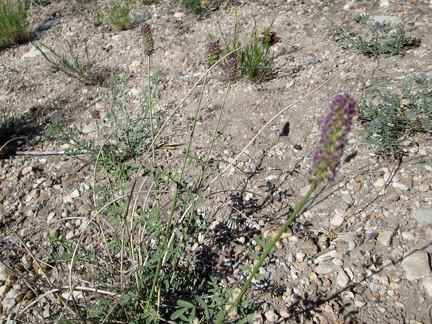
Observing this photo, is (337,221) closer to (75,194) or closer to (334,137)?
(334,137)

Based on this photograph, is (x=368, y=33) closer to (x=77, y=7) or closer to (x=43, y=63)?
(x=43, y=63)

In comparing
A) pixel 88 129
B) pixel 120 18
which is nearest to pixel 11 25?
pixel 120 18

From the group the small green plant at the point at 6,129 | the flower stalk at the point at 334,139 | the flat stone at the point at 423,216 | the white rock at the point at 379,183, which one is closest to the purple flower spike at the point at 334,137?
the flower stalk at the point at 334,139

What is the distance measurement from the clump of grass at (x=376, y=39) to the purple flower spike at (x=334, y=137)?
98.2 inches

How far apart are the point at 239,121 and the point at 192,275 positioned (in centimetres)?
152

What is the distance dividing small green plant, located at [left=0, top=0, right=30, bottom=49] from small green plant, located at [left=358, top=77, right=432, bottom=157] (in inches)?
173

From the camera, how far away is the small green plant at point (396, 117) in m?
2.58

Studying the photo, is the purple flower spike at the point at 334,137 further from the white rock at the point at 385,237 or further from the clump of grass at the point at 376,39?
the clump of grass at the point at 376,39

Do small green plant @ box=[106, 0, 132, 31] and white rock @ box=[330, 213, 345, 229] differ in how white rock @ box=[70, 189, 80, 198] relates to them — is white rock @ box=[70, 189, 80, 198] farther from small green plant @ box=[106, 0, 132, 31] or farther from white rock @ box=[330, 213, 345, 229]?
small green plant @ box=[106, 0, 132, 31]

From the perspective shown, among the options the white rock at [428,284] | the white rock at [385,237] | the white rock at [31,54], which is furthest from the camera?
the white rock at [31,54]

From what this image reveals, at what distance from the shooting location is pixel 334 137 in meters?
1.05

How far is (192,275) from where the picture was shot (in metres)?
2.14

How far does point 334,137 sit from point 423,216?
149 centimetres

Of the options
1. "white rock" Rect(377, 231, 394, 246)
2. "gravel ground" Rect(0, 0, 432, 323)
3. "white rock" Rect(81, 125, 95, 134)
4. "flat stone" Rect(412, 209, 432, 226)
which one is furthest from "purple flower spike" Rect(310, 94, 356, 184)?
"white rock" Rect(81, 125, 95, 134)
